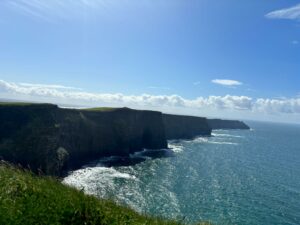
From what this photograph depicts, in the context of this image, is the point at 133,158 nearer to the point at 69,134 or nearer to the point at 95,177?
the point at 69,134

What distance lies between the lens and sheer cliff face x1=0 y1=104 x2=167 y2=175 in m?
68.2

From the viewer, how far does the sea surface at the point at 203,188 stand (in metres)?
53.0

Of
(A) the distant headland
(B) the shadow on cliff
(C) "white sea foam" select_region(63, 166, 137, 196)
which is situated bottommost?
(C) "white sea foam" select_region(63, 166, 137, 196)

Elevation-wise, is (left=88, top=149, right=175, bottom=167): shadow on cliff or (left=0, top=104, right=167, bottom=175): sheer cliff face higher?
(left=0, top=104, right=167, bottom=175): sheer cliff face

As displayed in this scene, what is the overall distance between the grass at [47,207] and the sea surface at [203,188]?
88.2 ft

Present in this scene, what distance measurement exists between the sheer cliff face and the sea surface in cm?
675

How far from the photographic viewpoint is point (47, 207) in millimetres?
10336

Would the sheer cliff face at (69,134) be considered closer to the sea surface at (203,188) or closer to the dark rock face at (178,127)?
the sea surface at (203,188)

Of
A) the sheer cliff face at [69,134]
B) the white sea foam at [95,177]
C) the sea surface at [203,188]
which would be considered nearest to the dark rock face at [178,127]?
the sheer cliff face at [69,134]

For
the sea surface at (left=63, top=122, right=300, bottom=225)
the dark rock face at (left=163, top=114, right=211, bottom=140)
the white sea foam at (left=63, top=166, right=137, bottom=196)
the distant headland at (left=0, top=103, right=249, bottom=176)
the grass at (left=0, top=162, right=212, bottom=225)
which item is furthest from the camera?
the dark rock face at (left=163, top=114, right=211, bottom=140)

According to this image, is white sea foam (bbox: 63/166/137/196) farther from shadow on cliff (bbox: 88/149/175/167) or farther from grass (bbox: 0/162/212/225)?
grass (bbox: 0/162/212/225)

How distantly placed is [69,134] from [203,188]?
136 feet

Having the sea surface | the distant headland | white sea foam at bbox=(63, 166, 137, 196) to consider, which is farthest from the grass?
white sea foam at bbox=(63, 166, 137, 196)

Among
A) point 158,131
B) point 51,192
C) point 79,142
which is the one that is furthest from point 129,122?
point 51,192
